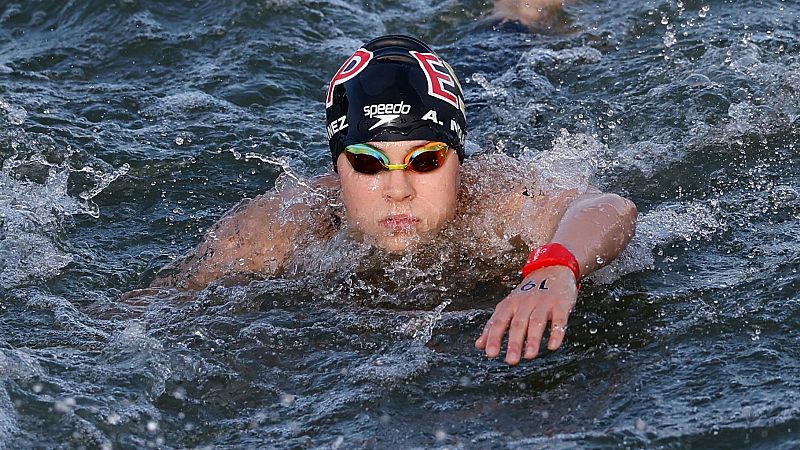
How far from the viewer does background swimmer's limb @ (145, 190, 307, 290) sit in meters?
6.11

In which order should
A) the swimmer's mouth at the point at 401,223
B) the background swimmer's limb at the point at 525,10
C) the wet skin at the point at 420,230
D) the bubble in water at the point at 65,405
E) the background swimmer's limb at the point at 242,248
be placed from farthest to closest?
the background swimmer's limb at the point at 525,10, the background swimmer's limb at the point at 242,248, the swimmer's mouth at the point at 401,223, the bubble in water at the point at 65,405, the wet skin at the point at 420,230

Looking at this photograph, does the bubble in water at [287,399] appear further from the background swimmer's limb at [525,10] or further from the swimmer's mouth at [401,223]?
the background swimmer's limb at [525,10]

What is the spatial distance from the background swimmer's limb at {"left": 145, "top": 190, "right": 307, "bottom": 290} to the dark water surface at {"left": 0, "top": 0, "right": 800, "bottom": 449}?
0.23 metres

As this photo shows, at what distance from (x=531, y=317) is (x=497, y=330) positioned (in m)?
0.14

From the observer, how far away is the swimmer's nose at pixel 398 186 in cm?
561

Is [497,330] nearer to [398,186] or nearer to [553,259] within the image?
[553,259]

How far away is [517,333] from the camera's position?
14.6ft

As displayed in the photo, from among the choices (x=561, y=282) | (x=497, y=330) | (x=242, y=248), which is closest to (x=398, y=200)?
(x=242, y=248)

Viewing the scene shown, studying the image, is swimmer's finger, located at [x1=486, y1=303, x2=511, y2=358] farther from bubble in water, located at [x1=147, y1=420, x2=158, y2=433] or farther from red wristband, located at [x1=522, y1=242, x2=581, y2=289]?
bubble in water, located at [x1=147, y1=420, x2=158, y2=433]

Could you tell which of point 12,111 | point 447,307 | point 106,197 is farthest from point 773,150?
point 12,111

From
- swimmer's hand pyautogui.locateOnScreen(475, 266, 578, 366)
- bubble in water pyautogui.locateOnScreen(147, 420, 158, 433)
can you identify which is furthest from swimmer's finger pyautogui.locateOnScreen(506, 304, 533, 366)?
bubble in water pyautogui.locateOnScreen(147, 420, 158, 433)

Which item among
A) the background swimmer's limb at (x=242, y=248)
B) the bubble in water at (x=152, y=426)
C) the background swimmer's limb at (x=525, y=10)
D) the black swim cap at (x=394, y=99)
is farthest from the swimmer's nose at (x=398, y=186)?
the background swimmer's limb at (x=525, y=10)

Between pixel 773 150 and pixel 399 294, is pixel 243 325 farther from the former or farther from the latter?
pixel 773 150

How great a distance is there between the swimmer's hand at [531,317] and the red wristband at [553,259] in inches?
4.1
